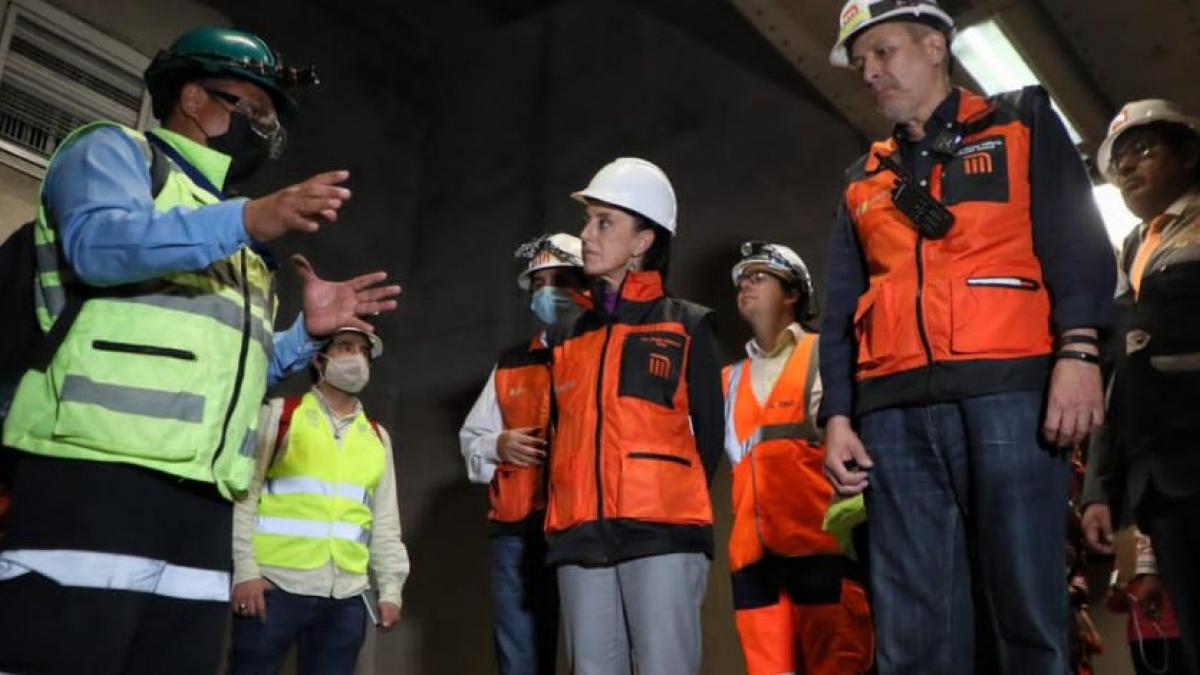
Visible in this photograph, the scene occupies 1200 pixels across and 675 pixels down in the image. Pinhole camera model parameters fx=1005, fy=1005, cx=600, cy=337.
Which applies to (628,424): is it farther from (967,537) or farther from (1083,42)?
(1083,42)

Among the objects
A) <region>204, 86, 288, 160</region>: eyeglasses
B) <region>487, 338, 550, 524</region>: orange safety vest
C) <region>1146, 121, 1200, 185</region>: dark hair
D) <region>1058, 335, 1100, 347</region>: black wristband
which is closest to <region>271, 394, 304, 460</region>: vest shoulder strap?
<region>487, 338, 550, 524</region>: orange safety vest

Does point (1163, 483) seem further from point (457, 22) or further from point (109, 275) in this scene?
point (457, 22)

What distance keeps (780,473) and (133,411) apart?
1.97 meters

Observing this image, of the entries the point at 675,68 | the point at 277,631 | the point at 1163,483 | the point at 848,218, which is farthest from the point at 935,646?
the point at 675,68

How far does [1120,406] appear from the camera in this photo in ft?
7.93

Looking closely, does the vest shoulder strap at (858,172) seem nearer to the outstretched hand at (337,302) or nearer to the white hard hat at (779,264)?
the outstretched hand at (337,302)

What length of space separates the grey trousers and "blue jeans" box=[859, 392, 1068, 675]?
2.09 feet

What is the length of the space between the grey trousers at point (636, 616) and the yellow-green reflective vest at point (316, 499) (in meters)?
1.30

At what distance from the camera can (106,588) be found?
Result: 1607 millimetres

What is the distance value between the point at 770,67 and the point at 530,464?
2.67m

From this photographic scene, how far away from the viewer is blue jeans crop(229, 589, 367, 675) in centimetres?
331

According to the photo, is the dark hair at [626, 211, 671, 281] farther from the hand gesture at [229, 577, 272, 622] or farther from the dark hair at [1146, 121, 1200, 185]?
the hand gesture at [229, 577, 272, 622]

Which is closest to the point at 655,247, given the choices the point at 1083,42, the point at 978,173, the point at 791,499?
the point at 791,499

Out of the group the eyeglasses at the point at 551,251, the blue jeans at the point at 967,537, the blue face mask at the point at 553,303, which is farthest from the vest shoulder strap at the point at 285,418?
the blue jeans at the point at 967,537
